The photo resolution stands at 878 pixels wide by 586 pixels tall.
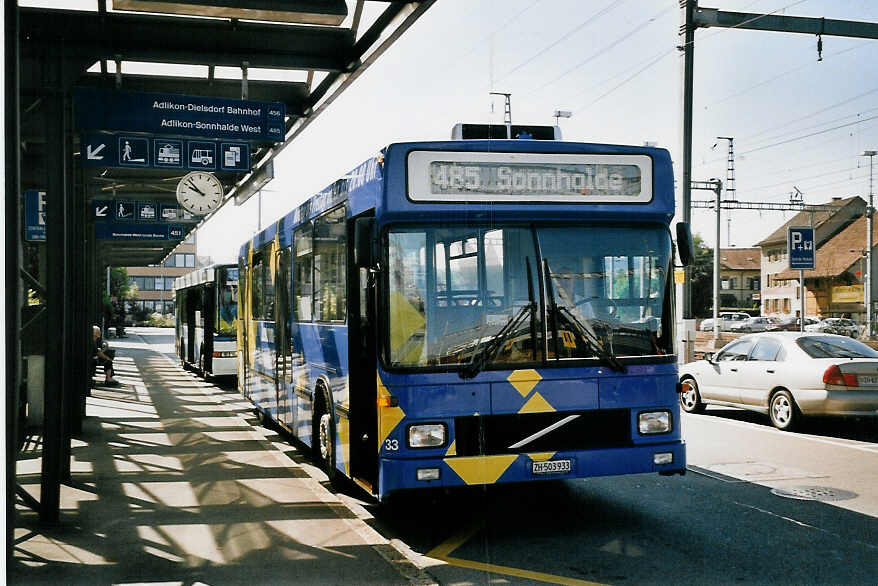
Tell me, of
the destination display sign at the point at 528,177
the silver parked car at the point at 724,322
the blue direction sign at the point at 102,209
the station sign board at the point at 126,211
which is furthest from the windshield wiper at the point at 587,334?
the silver parked car at the point at 724,322

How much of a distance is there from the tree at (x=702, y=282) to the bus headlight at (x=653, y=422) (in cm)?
7162

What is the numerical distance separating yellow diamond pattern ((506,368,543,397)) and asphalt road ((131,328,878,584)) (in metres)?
0.87

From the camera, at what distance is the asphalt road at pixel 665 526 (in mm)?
6051

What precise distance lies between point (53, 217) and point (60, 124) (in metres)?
0.91

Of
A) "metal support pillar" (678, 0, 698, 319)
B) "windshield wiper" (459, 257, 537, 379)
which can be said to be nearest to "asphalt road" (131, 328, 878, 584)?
"windshield wiper" (459, 257, 537, 379)

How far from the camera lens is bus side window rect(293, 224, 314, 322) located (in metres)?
9.76

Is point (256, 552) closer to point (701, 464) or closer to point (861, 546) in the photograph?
point (861, 546)

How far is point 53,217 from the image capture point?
26.2 feet

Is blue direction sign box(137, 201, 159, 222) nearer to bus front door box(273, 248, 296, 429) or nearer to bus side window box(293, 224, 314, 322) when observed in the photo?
bus front door box(273, 248, 296, 429)

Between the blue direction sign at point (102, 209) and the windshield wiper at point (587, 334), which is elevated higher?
the blue direction sign at point (102, 209)

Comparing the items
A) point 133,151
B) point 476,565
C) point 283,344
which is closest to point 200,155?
point 133,151

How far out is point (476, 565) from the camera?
631 centimetres

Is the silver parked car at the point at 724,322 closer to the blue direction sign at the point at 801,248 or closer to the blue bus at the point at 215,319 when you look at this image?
the blue direction sign at the point at 801,248

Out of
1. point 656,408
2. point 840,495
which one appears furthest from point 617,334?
point 840,495
